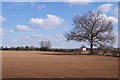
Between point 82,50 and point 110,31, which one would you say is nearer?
point 110,31

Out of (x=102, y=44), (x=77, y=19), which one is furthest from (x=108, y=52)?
(x=77, y=19)

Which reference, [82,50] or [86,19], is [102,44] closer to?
[86,19]

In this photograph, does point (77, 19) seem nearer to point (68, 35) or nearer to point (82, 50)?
point (68, 35)

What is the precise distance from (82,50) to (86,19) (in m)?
11.3

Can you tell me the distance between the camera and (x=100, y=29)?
5516 cm

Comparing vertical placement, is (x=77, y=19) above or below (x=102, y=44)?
above

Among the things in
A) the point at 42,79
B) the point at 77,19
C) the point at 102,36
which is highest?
the point at 77,19

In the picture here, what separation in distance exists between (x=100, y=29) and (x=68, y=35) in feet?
21.6

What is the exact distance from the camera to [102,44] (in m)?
53.8

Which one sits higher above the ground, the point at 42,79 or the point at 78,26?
the point at 78,26

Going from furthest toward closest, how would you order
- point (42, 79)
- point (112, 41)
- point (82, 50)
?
point (82, 50), point (112, 41), point (42, 79)

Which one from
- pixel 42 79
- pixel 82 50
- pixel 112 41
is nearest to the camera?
pixel 42 79

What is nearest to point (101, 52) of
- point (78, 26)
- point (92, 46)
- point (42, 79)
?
point (92, 46)

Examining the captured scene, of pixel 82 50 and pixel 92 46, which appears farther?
pixel 82 50
